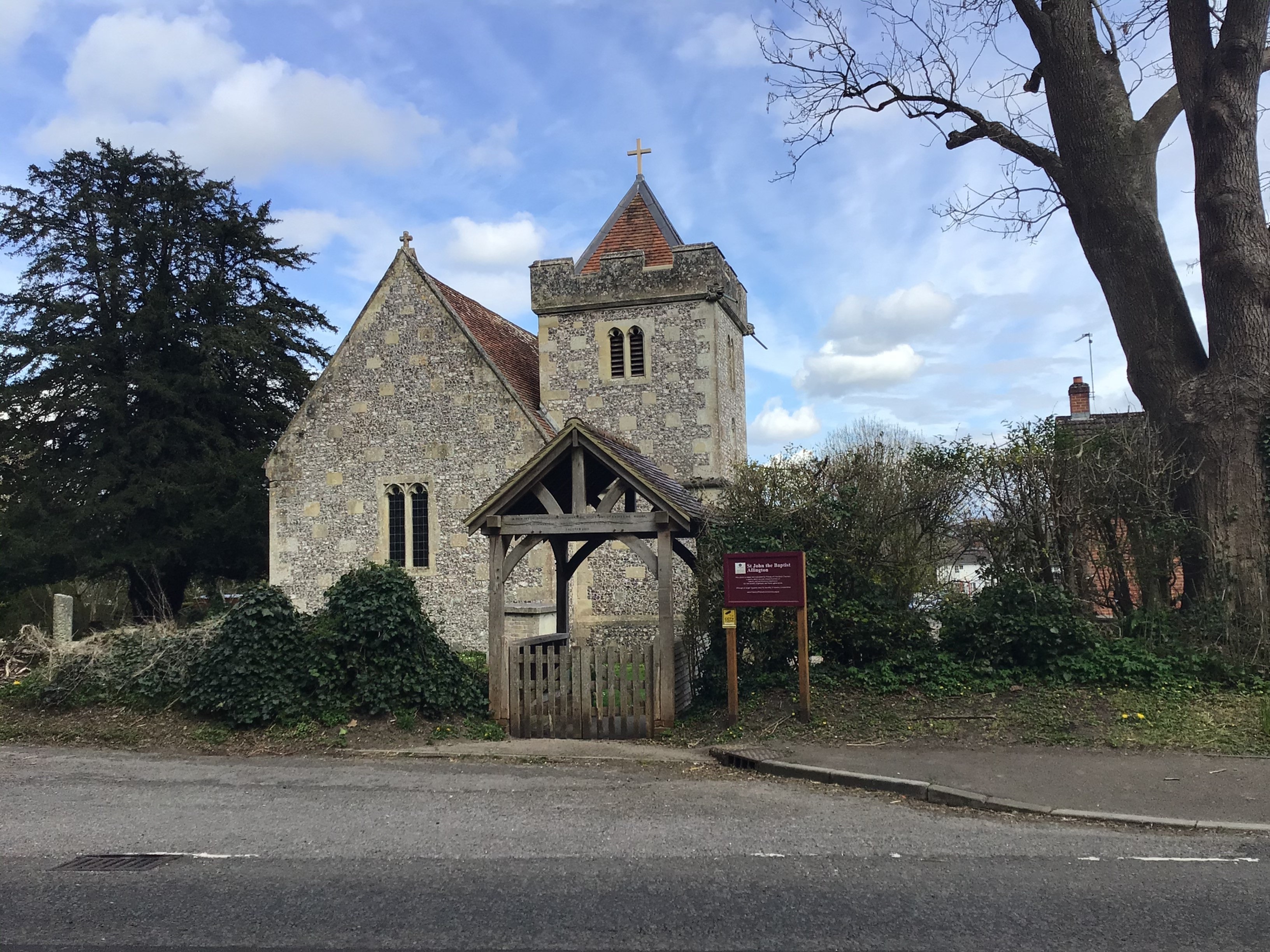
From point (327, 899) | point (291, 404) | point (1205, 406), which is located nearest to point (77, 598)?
point (291, 404)

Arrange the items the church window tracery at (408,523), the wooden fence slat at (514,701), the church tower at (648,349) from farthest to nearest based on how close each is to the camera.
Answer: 1. the church tower at (648,349)
2. the church window tracery at (408,523)
3. the wooden fence slat at (514,701)

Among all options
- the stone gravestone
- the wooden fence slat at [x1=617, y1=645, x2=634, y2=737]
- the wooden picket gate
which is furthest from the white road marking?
the stone gravestone

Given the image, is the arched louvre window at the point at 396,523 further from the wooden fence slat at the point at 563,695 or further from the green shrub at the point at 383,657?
the wooden fence slat at the point at 563,695

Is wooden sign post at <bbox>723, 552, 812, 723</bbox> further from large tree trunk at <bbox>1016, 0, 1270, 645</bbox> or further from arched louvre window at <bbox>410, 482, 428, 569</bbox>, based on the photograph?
arched louvre window at <bbox>410, 482, 428, 569</bbox>

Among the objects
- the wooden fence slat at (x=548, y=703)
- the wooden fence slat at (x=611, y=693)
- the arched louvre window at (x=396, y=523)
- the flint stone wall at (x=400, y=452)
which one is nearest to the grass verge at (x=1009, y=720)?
the wooden fence slat at (x=611, y=693)

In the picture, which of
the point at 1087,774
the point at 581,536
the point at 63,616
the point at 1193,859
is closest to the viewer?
the point at 1193,859

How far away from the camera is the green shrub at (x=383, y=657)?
437 inches

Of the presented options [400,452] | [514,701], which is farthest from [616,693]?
[400,452]

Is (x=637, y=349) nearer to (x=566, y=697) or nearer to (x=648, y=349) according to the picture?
(x=648, y=349)

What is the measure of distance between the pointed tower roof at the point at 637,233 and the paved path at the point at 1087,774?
12729 mm

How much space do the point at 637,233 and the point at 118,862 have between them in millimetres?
16240

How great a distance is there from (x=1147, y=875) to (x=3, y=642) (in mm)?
14652

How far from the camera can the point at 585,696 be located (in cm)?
1081

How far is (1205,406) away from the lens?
11.7 metres
